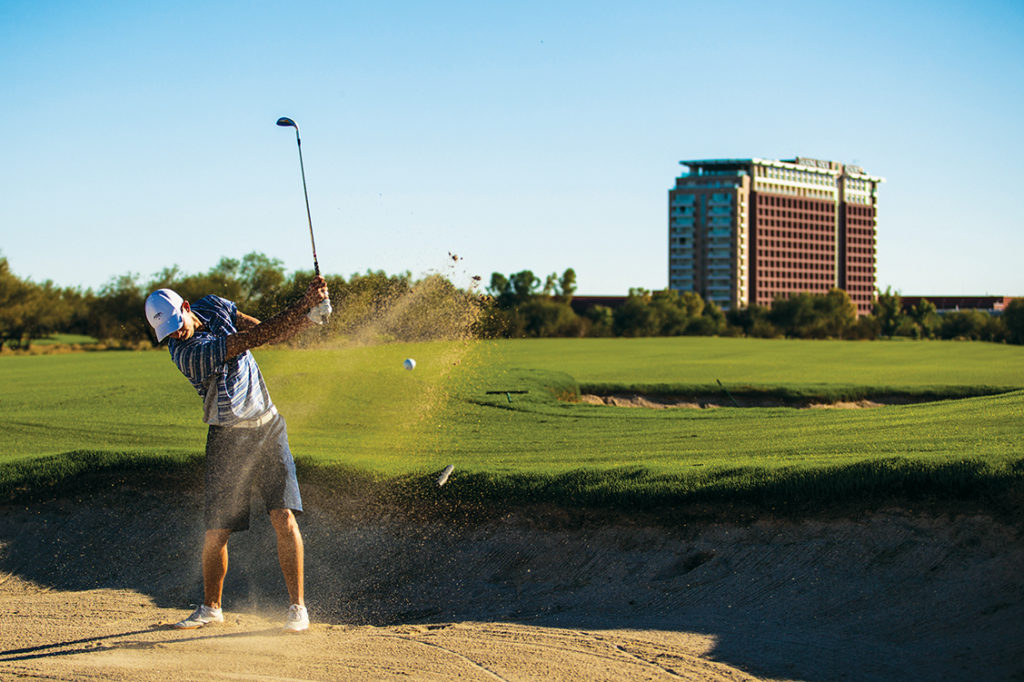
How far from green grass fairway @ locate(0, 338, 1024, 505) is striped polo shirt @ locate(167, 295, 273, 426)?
346 cm

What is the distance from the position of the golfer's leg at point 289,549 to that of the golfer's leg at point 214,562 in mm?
387

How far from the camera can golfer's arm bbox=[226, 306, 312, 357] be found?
6031mm

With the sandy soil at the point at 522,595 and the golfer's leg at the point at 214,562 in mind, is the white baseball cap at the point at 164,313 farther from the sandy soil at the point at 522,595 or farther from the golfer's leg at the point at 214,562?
the sandy soil at the point at 522,595

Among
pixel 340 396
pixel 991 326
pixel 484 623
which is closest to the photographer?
pixel 484 623

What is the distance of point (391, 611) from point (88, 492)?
4414 millimetres

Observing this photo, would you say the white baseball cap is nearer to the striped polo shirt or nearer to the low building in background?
the striped polo shirt

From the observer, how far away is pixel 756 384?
24.8 m

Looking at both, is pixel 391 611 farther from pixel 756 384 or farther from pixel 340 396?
pixel 756 384

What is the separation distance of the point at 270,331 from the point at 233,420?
2.19ft

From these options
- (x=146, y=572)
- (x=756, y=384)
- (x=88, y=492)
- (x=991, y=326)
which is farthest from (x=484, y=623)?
(x=991, y=326)

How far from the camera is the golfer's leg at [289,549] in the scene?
6387 millimetres

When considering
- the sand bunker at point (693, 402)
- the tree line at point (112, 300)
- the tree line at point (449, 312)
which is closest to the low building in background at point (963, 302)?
the tree line at point (449, 312)

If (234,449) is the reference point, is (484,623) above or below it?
below

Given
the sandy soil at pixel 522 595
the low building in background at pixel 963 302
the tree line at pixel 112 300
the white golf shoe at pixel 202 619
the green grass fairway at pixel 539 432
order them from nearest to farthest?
the sandy soil at pixel 522 595, the white golf shoe at pixel 202 619, the green grass fairway at pixel 539 432, the tree line at pixel 112 300, the low building in background at pixel 963 302
